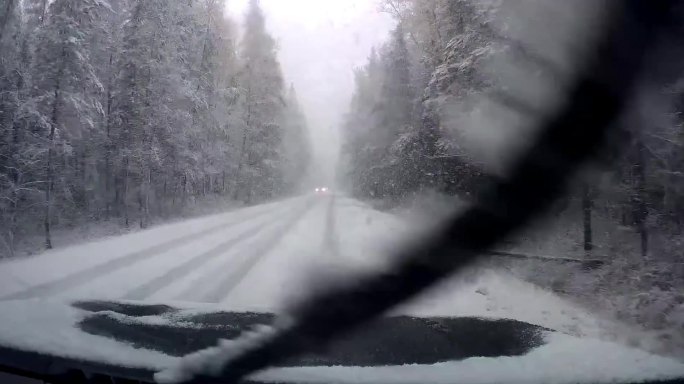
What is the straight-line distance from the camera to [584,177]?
9.37 meters

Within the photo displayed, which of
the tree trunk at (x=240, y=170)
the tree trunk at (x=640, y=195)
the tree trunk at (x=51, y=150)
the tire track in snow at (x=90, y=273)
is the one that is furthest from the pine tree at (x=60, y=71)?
the tree trunk at (x=240, y=170)

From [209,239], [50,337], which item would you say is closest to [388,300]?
[50,337]

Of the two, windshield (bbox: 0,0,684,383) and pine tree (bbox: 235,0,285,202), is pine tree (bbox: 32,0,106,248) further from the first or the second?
pine tree (bbox: 235,0,285,202)

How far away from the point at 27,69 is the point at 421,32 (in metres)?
15.2

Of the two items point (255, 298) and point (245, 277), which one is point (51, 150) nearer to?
point (245, 277)

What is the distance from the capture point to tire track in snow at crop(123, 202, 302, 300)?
26.0 ft

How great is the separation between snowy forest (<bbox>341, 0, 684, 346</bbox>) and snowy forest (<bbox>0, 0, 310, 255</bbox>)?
11988mm

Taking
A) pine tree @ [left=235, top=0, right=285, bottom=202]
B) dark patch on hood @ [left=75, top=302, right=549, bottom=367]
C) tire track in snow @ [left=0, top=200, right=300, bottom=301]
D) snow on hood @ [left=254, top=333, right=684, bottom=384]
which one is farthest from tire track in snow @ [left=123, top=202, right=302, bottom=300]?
pine tree @ [left=235, top=0, right=285, bottom=202]

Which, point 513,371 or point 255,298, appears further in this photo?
point 255,298

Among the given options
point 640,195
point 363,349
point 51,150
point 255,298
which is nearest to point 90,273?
point 255,298

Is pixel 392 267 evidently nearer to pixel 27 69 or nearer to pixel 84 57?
pixel 84 57

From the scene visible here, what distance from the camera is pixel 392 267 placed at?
31.4 feet

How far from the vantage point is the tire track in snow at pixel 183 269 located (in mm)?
7910

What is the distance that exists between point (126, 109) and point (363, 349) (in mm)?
21176
